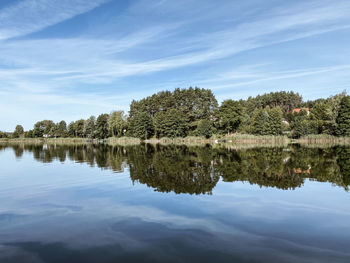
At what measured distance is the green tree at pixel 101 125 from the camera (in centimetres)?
10100

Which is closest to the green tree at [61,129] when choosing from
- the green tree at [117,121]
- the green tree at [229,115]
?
the green tree at [117,121]

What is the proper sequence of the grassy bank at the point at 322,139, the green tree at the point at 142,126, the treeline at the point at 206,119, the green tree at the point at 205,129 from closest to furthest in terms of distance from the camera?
the grassy bank at the point at 322,139 < the treeline at the point at 206,119 < the green tree at the point at 205,129 < the green tree at the point at 142,126

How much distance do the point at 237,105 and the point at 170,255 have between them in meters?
72.9

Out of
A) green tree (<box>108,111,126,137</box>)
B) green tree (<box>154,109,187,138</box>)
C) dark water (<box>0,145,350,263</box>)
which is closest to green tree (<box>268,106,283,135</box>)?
green tree (<box>154,109,187,138</box>)

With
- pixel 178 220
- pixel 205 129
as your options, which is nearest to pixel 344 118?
pixel 205 129

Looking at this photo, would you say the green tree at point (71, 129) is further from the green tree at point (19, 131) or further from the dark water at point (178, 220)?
the dark water at point (178, 220)

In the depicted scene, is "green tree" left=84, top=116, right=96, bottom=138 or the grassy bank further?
"green tree" left=84, top=116, right=96, bottom=138

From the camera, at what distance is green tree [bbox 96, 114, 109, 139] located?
331 ft

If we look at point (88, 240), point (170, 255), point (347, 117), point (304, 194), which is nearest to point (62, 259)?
point (88, 240)

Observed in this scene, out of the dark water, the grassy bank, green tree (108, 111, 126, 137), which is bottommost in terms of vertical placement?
the dark water

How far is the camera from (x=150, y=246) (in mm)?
6699

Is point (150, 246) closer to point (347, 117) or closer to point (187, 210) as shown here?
point (187, 210)

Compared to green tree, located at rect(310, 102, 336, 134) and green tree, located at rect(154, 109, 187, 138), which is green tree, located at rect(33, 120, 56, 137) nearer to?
green tree, located at rect(154, 109, 187, 138)

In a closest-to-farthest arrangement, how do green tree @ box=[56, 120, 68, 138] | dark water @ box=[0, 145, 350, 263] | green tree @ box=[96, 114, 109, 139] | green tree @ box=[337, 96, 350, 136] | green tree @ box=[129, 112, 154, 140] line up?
dark water @ box=[0, 145, 350, 263] → green tree @ box=[337, 96, 350, 136] → green tree @ box=[129, 112, 154, 140] → green tree @ box=[96, 114, 109, 139] → green tree @ box=[56, 120, 68, 138]
